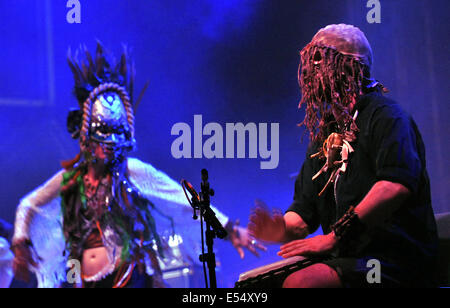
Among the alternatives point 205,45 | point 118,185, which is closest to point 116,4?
point 205,45

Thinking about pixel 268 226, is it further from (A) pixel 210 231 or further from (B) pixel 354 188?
(B) pixel 354 188

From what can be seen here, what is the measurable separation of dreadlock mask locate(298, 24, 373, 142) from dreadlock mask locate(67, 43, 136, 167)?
1.51m

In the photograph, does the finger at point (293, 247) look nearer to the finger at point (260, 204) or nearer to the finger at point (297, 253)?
the finger at point (297, 253)

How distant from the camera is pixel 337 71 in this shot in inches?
84.7

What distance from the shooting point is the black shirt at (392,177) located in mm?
1901

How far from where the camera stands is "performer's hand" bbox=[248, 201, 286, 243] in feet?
7.39

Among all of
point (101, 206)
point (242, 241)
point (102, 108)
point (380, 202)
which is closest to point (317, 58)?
point (380, 202)

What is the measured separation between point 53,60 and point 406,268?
287 centimetres

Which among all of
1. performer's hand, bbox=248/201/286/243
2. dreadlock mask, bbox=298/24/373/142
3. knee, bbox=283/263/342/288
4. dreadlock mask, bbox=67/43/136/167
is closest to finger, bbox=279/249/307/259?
knee, bbox=283/263/342/288

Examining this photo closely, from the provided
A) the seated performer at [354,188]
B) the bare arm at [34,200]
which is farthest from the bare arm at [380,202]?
the bare arm at [34,200]

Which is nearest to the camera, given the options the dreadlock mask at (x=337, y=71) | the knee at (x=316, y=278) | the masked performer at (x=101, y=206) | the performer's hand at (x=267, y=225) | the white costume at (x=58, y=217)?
the knee at (x=316, y=278)

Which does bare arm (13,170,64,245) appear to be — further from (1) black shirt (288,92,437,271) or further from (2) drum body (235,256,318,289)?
(1) black shirt (288,92,437,271)

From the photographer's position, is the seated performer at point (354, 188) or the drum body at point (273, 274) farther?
the drum body at point (273, 274)
